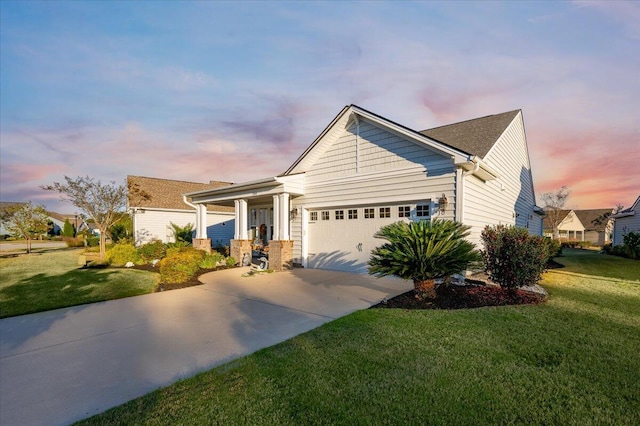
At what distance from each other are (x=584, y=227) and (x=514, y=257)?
55.7 meters

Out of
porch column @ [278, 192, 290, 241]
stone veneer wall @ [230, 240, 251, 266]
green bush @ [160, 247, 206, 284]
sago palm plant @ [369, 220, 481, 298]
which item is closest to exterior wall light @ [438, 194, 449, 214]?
sago palm plant @ [369, 220, 481, 298]

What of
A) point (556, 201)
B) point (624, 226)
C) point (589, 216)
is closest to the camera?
point (624, 226)

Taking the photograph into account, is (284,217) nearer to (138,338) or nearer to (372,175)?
(372,175)

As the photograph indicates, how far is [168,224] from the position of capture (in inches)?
891

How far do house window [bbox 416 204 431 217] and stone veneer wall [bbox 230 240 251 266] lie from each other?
7.17 metres

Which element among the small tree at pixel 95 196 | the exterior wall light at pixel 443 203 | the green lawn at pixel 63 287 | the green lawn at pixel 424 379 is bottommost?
the green lawn at pixel 63 287

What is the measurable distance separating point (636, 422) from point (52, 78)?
15.1 meters

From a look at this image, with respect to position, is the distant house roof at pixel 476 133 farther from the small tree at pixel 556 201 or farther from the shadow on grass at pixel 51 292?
the small tree at pixel 556 201

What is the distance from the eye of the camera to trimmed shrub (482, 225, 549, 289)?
21.1ft

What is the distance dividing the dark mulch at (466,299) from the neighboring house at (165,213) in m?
16.7

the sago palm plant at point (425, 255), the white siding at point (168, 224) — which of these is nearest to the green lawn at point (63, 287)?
the sago palm plant at point (425, 255)

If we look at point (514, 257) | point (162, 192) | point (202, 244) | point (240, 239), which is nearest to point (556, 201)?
point (514, 257)

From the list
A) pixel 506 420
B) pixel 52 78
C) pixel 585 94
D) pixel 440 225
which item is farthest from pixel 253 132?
pixel 506 420

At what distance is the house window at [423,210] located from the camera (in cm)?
931
